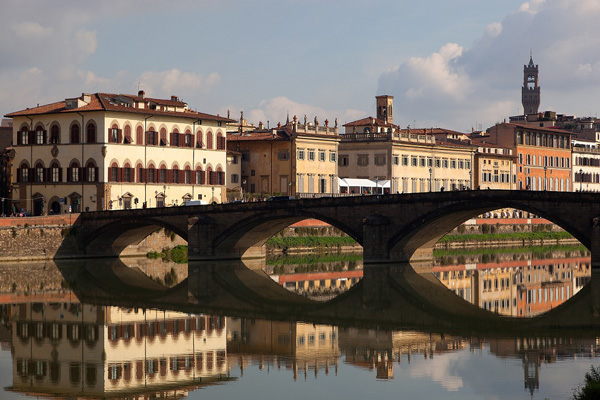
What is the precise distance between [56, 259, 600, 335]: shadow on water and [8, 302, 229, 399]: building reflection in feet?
12.4

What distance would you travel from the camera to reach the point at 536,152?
431 feet

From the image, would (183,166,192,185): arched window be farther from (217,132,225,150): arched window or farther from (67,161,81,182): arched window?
(67,161,81,182): arched window

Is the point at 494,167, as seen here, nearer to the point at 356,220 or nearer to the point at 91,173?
the point at 91,173

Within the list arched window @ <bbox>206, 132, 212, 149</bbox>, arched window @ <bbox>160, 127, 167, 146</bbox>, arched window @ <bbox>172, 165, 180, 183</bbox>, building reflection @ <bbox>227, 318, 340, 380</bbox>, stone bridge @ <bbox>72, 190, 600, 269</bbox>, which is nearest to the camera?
building reflection @ <bbox>227, 318, 340, 380</bbox>

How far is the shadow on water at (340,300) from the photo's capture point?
43906mm

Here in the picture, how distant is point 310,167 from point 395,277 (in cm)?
4042

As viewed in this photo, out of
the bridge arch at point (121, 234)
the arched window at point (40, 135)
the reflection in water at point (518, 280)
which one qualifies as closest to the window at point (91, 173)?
the arched window at point (40, 135)

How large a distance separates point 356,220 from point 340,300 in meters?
17.7

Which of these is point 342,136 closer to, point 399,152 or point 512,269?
point 399,152

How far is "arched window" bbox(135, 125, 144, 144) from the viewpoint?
81.6 m

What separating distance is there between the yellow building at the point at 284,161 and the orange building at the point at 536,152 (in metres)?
33.5

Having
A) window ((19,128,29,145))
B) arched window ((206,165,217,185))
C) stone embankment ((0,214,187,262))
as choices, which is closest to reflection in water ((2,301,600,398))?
stone embankment ((0,214,187,262))

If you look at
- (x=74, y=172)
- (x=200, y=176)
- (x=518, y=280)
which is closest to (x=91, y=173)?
(x=74, y=172)

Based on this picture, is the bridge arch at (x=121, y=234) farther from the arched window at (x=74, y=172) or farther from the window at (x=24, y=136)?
the window at (x=24, y=136)
